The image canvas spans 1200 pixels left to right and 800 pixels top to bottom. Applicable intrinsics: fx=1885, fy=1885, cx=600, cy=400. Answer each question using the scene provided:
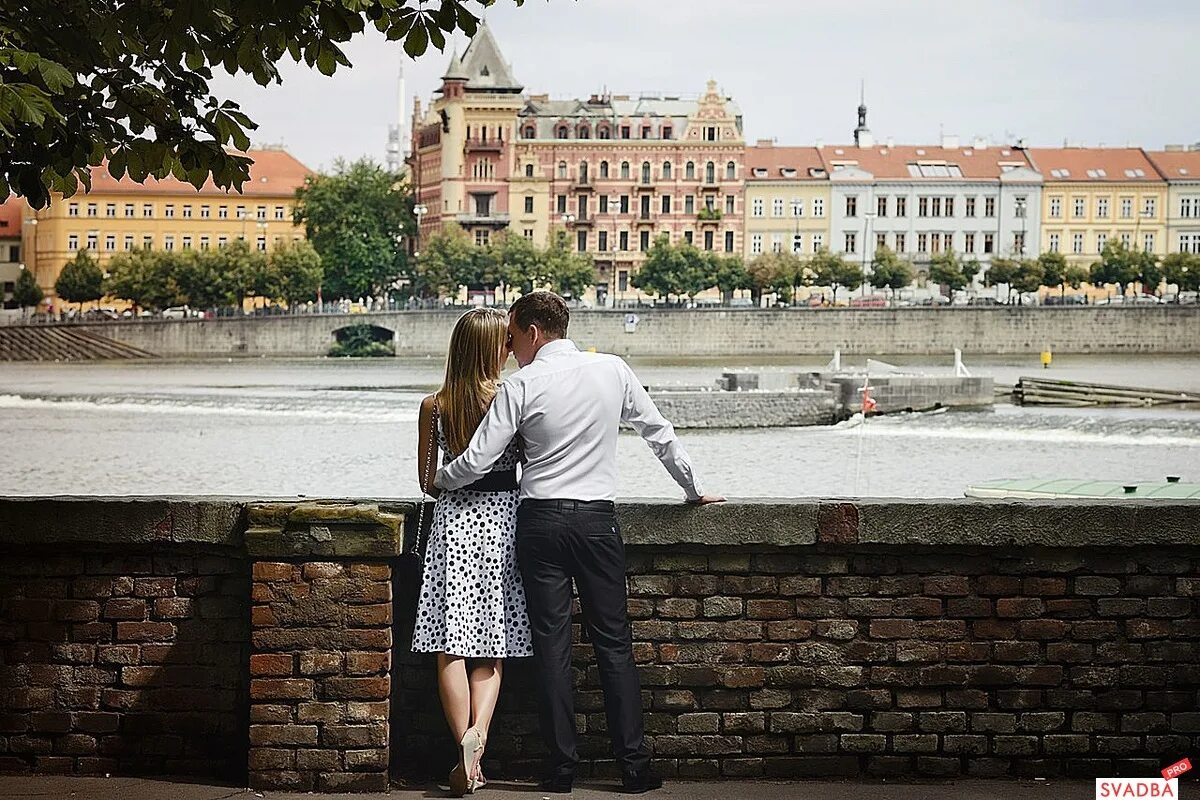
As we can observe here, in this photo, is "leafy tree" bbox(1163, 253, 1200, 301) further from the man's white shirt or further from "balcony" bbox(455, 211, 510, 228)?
the man's white shirt

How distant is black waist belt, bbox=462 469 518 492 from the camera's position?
175 inches

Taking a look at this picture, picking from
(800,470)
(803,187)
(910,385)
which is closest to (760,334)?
(803,187)

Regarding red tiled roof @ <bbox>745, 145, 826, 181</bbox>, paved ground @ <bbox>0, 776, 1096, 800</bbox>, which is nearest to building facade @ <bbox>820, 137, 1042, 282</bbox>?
red tiled roof @ <bbox>745, 145, 826, 181</bbox>

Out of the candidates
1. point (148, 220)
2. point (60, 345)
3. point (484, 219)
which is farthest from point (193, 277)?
point (484, 219)

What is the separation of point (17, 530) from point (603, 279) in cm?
7634

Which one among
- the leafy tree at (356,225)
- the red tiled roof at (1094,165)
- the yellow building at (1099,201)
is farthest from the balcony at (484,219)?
the red tiled roof at (1094,165)

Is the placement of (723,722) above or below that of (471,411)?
below

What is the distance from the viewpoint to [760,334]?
66.2 meters

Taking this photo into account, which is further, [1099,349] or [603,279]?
[603,279]

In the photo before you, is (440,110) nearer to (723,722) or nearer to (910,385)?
(910,385)

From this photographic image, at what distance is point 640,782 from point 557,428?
0.87 meters

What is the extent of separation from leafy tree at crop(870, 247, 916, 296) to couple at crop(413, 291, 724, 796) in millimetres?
72851

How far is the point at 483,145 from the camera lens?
81312 millimetres

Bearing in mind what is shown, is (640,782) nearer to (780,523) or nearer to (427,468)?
(780,523)
